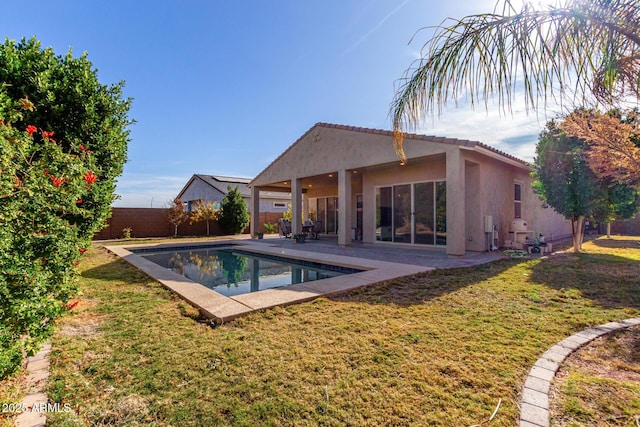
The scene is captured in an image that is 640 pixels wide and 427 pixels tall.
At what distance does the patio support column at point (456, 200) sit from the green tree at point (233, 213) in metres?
15.8

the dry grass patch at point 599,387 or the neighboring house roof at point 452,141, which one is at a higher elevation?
the neighboring house roof at point 452,141

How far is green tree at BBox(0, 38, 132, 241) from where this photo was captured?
3.87 meters

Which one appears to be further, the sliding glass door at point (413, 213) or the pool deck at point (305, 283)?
the sliding glass door at point (413, 213)

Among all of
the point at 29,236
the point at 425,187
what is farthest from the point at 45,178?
the point at 425,187

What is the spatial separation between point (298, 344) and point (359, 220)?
13.2 m

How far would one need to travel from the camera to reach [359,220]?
16.3 metres

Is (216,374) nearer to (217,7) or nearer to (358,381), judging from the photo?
(358,381)

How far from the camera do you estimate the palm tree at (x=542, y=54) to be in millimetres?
2299

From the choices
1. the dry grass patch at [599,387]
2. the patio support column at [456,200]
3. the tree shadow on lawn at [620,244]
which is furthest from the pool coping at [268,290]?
the tree shadow on lawn at [620,244]

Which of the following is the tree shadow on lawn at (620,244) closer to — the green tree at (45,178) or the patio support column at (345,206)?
the patio support column at (345,206)

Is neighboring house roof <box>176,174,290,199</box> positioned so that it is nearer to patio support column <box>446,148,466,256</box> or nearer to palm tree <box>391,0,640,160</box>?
patio support column <box>446,148,466,256</box>

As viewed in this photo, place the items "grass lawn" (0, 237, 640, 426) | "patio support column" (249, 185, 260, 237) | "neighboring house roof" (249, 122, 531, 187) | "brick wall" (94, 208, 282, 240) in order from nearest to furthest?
"grass lawn" (0, 237, 640, 426) < "neighboring house roof" (249, 122, 531, 187) < "patio support column" (249, 185, 260, 237) < "brick wall" (94, 208, 282, 240)

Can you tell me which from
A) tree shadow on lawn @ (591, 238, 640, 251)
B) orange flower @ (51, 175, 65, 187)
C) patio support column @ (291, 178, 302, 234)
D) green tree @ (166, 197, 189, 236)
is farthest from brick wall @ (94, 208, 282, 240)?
tree shadow on lawn @ (591, 238, 640, 251)

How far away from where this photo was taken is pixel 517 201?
41.2ft
